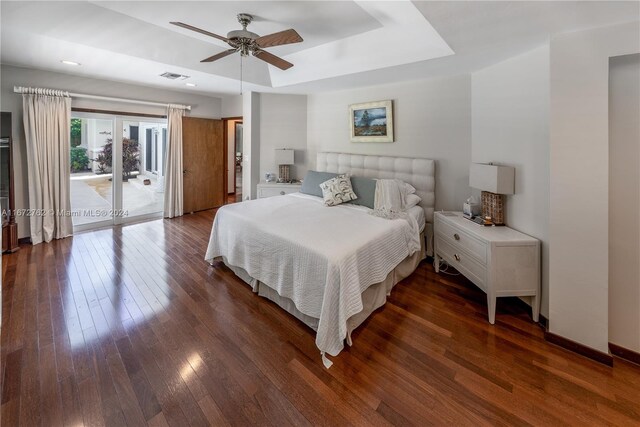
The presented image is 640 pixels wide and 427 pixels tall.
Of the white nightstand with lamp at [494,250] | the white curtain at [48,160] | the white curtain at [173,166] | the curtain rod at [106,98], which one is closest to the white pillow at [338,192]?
the white nightstand with lamp at [494,250]

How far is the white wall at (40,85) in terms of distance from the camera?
3.83 m

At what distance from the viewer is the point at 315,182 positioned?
13.7ft

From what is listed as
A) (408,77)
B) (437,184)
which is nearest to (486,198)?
(437,184)

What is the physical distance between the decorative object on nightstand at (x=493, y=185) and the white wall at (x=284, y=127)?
3134mm

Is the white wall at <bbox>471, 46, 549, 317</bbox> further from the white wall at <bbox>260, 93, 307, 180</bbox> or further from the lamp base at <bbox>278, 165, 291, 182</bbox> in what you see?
the lamp base at <bbox>278, 165, 291, 182</bbox>

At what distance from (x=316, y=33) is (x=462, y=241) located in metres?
2.75

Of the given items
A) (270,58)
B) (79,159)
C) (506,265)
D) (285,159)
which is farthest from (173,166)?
(506,265)

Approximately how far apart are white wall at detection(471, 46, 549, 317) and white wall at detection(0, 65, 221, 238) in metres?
5.48

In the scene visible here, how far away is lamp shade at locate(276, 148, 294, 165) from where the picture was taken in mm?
5035

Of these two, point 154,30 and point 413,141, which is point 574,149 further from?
point 154,30

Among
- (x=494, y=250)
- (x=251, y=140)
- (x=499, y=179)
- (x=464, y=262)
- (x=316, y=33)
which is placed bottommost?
(x=464, y=262)

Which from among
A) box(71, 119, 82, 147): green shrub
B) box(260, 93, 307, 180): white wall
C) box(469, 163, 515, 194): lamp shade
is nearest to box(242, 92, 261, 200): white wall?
box(260, 93, 307, 180): white wall

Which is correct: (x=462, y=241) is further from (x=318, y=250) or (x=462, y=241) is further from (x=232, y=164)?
(x=232, y=164)

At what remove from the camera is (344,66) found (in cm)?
355
